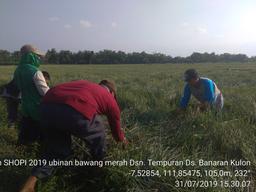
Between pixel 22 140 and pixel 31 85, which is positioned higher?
pixel 31 85

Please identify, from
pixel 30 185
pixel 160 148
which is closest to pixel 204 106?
pixel 160 148

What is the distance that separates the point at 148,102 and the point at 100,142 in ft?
12.5

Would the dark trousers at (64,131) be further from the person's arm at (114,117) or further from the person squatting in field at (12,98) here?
the person squatting in field at (12,98)

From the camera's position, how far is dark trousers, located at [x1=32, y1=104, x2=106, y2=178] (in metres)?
3.34

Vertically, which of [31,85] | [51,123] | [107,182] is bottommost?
[107,182]

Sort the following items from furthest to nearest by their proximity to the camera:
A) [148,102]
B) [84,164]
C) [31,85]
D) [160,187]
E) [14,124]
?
[148,102]
[14,124]
[31,85]
[84,164]
[160,187]

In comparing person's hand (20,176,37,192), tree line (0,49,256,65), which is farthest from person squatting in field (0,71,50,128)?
tree line (0,49,256,65)

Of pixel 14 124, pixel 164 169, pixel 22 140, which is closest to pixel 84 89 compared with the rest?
pixel 164 169

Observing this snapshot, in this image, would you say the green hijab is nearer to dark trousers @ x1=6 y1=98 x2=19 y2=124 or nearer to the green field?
the green field

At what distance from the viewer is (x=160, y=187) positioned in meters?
3.27

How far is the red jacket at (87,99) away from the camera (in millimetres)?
3361

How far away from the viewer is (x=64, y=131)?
11.4ft

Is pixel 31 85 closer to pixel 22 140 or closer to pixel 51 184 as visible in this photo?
pixel 22 140

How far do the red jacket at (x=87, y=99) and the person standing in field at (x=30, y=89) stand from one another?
3.64 feet
